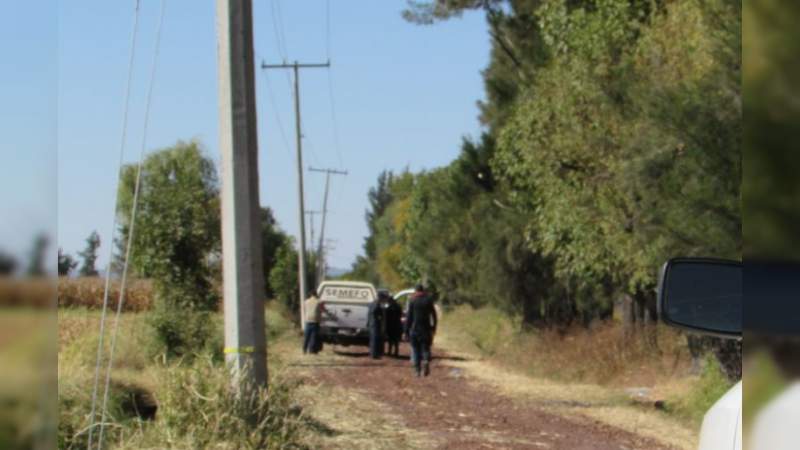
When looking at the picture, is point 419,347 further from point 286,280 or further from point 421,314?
point 286,280

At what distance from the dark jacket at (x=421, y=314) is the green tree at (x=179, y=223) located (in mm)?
5842

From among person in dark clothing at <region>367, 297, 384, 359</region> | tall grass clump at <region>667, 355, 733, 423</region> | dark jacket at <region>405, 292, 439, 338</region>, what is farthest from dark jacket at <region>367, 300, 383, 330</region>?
tall grass clump at <region>667, 355, 733, 423</region>

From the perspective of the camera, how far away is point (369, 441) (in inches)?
421

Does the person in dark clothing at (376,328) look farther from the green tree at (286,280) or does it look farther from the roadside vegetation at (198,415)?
the green tree at (286,280)

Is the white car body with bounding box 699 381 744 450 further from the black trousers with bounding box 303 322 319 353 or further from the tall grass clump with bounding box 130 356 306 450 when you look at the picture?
the black trousers with bounding box 303 322 319 353

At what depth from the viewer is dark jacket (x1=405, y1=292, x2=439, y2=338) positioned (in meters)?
19.4

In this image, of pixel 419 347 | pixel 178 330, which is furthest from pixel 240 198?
pixel 419 347

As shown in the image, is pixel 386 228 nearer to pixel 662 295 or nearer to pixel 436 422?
pixel 436 422

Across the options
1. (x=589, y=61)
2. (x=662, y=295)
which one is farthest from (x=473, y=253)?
(x=662, y=295)

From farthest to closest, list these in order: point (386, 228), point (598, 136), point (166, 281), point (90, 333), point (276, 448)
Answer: point (386, 228) < point (166, 281) < point (598, 136) < point (90, 333) < point (276, 448)

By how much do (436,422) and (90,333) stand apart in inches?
161

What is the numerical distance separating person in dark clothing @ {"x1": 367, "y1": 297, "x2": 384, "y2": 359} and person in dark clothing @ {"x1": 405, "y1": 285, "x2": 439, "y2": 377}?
478 cm

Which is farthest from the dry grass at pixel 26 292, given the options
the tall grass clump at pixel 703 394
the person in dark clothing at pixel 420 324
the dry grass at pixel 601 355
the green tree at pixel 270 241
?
the green tree at pixel 270 241

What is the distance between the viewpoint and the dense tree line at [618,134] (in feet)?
39.8
